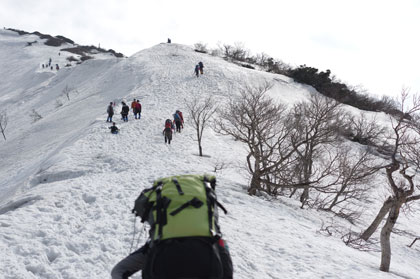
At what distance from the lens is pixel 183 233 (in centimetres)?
216

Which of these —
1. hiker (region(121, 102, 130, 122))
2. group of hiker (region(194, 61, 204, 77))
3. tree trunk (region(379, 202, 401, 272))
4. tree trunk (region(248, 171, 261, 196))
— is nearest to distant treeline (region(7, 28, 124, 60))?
group of hiker (region(194, 61, 204, 77))

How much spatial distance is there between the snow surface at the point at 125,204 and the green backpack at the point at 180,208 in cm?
150

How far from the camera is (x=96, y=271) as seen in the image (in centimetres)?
445

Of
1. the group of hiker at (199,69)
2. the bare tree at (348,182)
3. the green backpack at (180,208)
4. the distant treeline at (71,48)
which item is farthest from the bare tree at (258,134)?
the distant treeline at (71,48)

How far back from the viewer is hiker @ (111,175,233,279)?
80.2 inches

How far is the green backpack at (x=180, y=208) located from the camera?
219cm

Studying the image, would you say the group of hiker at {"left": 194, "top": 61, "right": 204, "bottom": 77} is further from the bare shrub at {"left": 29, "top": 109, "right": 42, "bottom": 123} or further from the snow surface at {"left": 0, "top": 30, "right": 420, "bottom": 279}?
the bare shrub at {"left": 29, "top": 109, "right": 42, "bottom": 123}

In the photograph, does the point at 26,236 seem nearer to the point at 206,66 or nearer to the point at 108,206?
the point at 108,206

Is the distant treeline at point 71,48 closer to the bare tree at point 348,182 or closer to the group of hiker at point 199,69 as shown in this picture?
the group of hiker at point 199,69

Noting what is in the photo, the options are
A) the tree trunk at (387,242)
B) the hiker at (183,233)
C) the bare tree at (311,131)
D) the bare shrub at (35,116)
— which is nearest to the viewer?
the hiker at (183,233)

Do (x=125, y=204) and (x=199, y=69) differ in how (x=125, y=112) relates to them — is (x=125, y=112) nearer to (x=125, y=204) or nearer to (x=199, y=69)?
(x=125, y=204)

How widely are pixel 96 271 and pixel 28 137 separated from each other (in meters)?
26.0

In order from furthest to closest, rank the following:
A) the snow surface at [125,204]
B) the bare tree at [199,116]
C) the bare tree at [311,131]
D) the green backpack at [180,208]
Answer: the bare tree at [199,116] < the bare tree at [311,131] < the snow surface at [125,204] < the green backpack at [180,208]

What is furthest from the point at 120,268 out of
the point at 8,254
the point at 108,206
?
the point at 108,206
